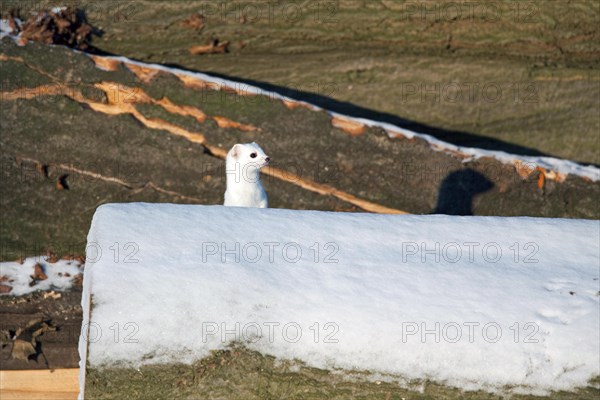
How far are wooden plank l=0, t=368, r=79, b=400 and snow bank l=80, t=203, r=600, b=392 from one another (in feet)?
5.70

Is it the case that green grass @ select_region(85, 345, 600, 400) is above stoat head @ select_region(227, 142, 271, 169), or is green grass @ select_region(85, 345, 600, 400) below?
below

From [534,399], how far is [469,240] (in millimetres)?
927

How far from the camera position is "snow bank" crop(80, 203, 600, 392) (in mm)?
3850

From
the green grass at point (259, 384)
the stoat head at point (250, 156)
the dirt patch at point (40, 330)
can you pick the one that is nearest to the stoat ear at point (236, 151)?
the stoat head at point (250, 156)

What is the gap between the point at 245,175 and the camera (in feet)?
20.8

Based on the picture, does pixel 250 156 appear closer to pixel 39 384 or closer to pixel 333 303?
pixel 39 384

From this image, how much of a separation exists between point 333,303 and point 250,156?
252 centimetres

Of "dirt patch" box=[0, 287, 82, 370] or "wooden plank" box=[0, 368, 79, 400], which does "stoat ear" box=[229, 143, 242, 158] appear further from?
"wooden plank" box=[0, 368, 79, 400]

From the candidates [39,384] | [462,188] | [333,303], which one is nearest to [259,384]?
[333,303]

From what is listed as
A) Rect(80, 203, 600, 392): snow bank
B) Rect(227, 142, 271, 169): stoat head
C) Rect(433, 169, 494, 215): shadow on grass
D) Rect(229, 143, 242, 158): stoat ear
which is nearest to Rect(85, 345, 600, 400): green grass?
Rect(80, 203, 600, 392): snow bank

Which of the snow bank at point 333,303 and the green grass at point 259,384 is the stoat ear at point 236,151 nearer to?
the snow bank at point 333,303

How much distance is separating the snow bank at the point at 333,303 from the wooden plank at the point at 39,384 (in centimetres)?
174

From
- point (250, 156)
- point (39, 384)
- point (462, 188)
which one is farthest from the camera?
point (462, 188)

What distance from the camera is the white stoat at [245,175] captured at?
6.27 m
